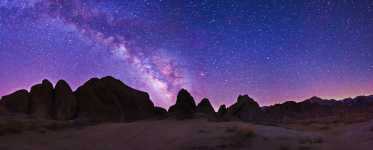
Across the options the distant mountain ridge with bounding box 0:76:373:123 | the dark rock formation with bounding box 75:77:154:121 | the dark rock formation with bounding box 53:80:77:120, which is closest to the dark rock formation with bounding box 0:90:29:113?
the distant mountain ridge with bounding box 0:76:373:123

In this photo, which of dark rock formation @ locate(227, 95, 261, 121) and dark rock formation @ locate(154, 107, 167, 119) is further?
dark rock formation @ locate(227, 95, 261, 121)

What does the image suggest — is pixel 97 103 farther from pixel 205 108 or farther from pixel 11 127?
pixel 205 108

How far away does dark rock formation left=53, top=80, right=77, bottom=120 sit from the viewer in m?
36.2

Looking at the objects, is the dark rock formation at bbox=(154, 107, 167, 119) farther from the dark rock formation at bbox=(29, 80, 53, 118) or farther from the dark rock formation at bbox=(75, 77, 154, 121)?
the dark rock formation at bbox=(29, 80, 53, 118)

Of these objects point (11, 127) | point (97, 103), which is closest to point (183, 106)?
point (97, 103)

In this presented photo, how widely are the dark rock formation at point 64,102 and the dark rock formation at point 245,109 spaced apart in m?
25.6

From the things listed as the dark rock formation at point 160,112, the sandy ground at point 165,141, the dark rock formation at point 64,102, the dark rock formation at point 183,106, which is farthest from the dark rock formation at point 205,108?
the sandy ground at point 165,141

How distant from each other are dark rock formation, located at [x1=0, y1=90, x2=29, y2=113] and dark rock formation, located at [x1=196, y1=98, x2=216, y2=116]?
851 inches

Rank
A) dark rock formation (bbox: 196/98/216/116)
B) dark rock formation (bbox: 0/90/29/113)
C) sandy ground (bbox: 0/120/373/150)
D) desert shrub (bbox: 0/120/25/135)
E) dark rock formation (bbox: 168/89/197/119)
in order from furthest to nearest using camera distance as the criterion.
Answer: dark rock formation (bbox: 196/98/216/116) → dark rock formation (bbox: 168/89/197/119) → dark rock formation (bbox: 0/90/29/113) → desert shrub (bbox: 0/120/25/135) → sandy ground (bbox: 0/120/373/150)

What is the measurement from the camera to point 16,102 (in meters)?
36.7

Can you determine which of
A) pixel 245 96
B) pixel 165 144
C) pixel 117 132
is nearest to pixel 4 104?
pixel 117 132

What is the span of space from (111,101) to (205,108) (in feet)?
46.5

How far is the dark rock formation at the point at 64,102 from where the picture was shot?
36156mm

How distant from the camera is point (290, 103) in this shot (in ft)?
262
